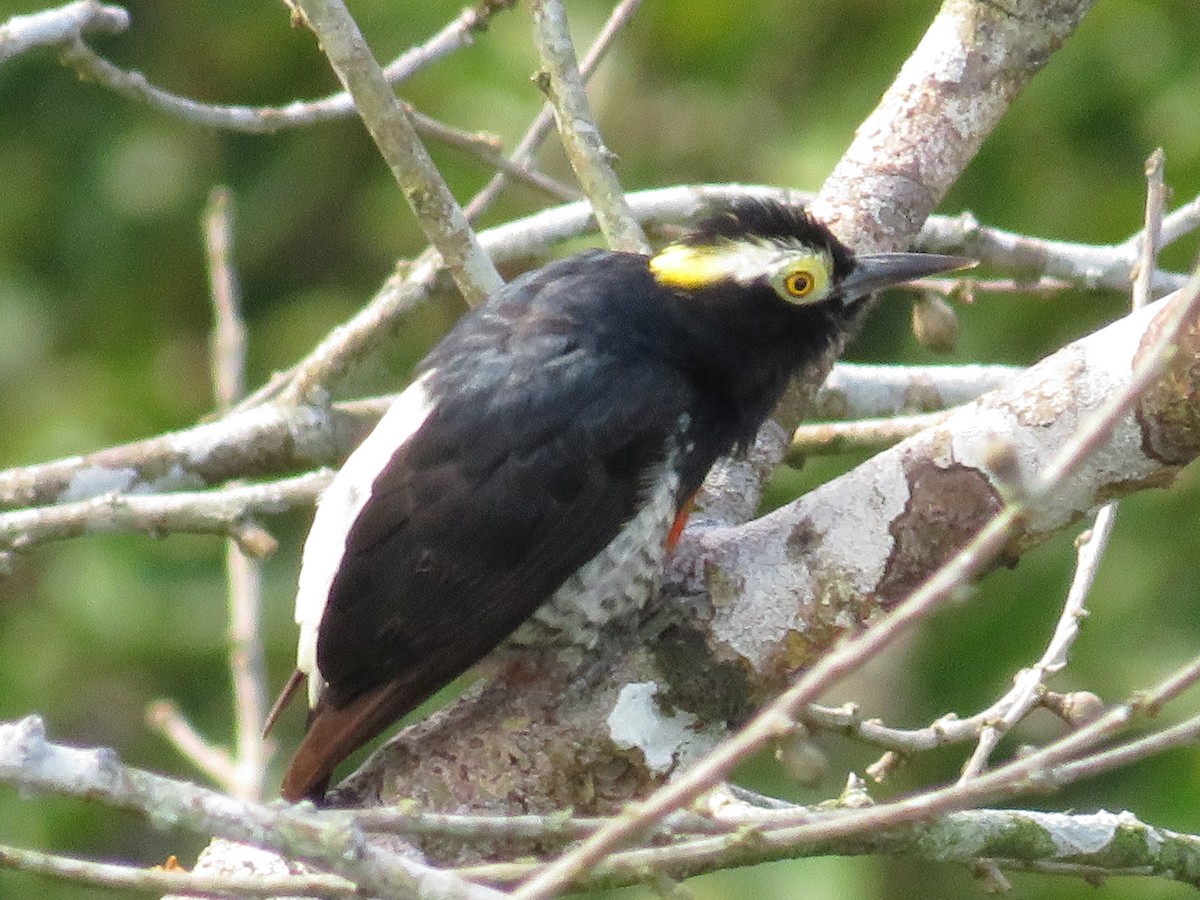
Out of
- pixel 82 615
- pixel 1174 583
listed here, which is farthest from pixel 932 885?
pixel 82 615

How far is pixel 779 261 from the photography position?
4.00 metres

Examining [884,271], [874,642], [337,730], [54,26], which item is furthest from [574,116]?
[874,642]

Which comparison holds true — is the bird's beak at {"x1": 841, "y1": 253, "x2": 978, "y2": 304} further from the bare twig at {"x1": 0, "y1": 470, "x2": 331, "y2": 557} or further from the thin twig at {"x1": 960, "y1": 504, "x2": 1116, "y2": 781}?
the bare twig at {"x1": 0, "y1": 470, "x2": 331, "y2": 557}

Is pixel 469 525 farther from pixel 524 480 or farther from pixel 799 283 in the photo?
pixel 799 283

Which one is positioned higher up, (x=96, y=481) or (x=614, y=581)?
(x=96, y=481)

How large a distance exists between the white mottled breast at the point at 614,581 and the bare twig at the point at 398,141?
0.63 metres

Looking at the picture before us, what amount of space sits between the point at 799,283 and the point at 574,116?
0.61m

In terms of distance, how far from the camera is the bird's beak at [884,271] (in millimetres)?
3908

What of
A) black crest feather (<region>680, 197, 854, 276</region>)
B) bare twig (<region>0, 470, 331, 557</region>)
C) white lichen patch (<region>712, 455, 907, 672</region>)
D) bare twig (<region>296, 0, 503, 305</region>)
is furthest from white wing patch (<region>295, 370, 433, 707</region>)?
white lichen patch (<region>712, 455, 907, 672</region>)

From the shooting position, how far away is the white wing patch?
373 cm

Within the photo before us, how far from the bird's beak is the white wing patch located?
0.91 metres

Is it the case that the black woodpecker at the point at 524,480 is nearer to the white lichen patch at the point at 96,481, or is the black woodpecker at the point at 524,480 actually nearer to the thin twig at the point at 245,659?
the thin twig at the point at 245,659

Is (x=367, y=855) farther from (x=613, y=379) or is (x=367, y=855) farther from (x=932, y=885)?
(x=932, y=885)

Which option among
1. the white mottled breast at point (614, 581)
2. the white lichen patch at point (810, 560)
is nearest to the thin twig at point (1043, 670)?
the white lichen patch at point (810, 560)
